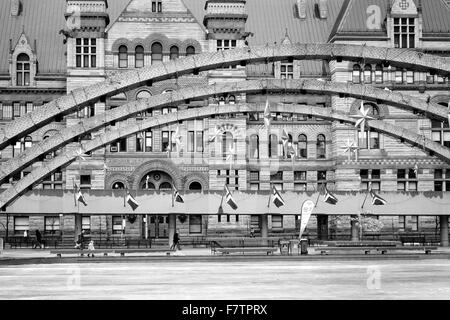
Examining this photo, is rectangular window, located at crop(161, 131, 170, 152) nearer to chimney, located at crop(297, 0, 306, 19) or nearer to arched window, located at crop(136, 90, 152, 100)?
arched window, located at crop(136, 90, 152, 100)

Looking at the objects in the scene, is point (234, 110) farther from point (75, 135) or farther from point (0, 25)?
point (0, 25)

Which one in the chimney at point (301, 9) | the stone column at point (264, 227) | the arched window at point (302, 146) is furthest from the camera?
the chimney at point (301, 9)

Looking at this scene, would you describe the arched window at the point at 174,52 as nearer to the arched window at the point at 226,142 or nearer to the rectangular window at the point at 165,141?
the rectangular window at the point at 165,141

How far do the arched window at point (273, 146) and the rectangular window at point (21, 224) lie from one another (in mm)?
18999

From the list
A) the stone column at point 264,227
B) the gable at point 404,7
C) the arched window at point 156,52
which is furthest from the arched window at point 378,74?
the stone column at point 264,227

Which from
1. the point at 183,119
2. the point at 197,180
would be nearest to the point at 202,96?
the point at 183,119

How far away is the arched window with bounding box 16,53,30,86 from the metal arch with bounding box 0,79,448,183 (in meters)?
37.2

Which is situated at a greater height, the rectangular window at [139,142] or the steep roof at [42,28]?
the steep roof at [42,28]

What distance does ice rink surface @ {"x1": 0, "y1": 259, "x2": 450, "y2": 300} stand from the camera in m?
17.5

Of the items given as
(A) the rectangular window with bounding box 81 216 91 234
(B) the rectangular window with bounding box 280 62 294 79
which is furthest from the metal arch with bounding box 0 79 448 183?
(B) the rectangular window with bounding box 280 62 294 79

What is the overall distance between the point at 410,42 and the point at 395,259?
34.7 m

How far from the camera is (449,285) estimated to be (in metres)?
21.0

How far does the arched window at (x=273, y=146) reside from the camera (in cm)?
7088
